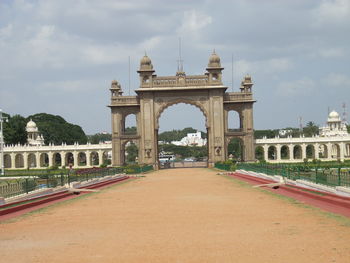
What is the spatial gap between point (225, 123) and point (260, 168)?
23.9m

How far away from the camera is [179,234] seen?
34.1ft

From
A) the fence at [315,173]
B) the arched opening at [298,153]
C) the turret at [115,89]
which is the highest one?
the turret at [115,89]

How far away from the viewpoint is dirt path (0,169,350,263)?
8.30 metres

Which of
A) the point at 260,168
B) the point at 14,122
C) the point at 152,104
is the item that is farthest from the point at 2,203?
the point at 14,122

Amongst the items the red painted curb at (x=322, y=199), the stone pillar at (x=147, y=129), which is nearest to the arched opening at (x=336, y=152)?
the stone pillar at (x=147, y=129)

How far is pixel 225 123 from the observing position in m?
53.8

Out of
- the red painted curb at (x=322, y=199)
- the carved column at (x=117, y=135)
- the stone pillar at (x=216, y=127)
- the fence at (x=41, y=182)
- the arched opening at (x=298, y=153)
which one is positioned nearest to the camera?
the red painted curb at (x=322, y=199)

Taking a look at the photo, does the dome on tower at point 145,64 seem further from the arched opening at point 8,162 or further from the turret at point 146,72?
the arched opening at point 8,162

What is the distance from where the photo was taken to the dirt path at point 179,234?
8297mm

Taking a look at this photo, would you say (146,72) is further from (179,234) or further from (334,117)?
(179,234)

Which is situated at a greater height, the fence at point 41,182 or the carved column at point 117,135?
the carved column at point 117,135

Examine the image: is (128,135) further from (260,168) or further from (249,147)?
A: (260,168)

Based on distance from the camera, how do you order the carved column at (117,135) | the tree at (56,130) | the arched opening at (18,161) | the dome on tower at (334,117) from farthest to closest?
the tree at (56,130)
the dome on tower at (334,117)
the arched opening at (18,161)
the carved column at (117,135)

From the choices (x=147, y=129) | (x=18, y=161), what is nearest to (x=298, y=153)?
(x=147, y=129)
